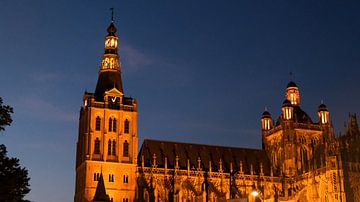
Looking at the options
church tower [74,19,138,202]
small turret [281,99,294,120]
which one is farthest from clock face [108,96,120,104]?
small turret [281,99,294,120]

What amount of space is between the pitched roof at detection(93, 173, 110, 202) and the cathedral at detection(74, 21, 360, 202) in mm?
172

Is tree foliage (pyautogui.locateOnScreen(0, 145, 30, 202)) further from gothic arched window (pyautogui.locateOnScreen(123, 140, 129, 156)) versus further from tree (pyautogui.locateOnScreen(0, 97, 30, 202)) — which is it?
gothic arched window (pyautogui.locateOnScreen(123, 140, 129, 156))

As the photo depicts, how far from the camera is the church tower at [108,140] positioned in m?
103

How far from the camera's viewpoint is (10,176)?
42.7 metres

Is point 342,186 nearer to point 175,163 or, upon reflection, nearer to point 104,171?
point 175,163

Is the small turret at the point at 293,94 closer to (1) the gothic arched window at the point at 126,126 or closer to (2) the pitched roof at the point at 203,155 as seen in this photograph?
(2) the pitched roof at the point at 203,155

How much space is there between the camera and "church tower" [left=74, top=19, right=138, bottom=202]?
103375 millimetres

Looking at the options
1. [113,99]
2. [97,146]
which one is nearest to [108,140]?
[97,146]

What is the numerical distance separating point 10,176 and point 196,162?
7575 cm

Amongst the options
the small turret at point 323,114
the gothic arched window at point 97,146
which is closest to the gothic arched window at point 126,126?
the gothic arched window at point 97,146

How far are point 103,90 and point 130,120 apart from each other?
795 centimetres

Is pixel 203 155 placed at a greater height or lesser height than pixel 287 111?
lesser

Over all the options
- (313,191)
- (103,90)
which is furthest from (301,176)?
(103,90)

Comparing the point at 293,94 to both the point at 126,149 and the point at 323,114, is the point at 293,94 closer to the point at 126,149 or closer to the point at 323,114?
the point at 323,114
